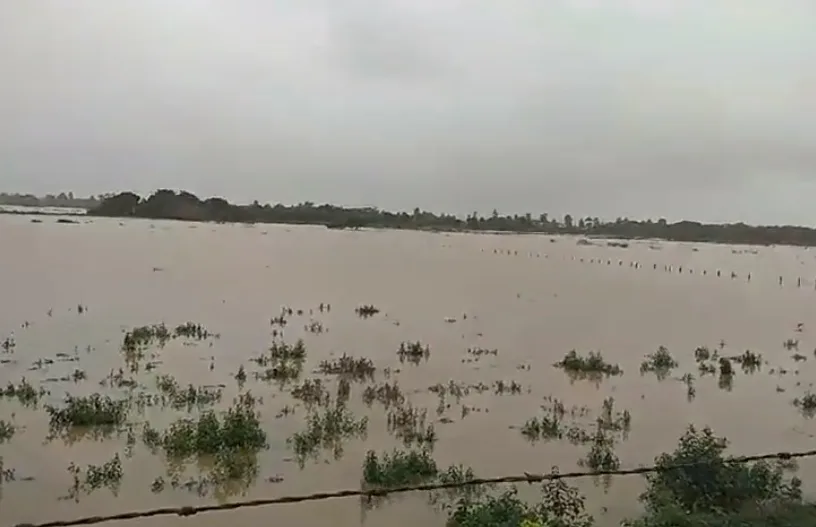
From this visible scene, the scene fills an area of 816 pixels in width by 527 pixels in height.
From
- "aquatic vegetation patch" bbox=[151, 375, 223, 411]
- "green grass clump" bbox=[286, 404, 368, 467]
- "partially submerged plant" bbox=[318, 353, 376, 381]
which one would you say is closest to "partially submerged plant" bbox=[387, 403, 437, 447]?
"green grass clump" bbox=[286, 404, 368, 467]

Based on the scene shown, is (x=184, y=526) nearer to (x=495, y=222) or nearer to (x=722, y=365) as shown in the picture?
(x=722, y=365)

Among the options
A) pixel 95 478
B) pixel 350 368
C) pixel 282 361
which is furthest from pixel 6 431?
pixel 350 368

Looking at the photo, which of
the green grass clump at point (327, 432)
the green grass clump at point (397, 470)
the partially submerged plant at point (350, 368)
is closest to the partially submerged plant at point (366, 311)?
the partially submerged plant at point (350, 368)

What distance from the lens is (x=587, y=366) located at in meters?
18.3

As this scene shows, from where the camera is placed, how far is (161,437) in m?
11.0

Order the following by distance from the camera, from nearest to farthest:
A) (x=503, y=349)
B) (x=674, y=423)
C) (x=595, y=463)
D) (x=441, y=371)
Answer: (x=595, y=463) → (x=674, y=423) → (x=441, y=371) → (x=503, y=349)

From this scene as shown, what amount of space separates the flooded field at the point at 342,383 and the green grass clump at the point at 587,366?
132mm

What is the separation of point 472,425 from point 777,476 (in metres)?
5.46

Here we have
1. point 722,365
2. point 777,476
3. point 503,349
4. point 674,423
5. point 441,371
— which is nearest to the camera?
point 777,476

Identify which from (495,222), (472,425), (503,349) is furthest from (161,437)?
(495,222)

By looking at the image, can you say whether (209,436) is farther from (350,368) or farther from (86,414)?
(350,368)

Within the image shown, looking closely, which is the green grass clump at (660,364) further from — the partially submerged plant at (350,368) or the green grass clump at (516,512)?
the green grass clump at (516,512)

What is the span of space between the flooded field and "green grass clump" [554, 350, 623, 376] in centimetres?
13

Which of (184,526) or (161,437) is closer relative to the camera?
(184,526)
